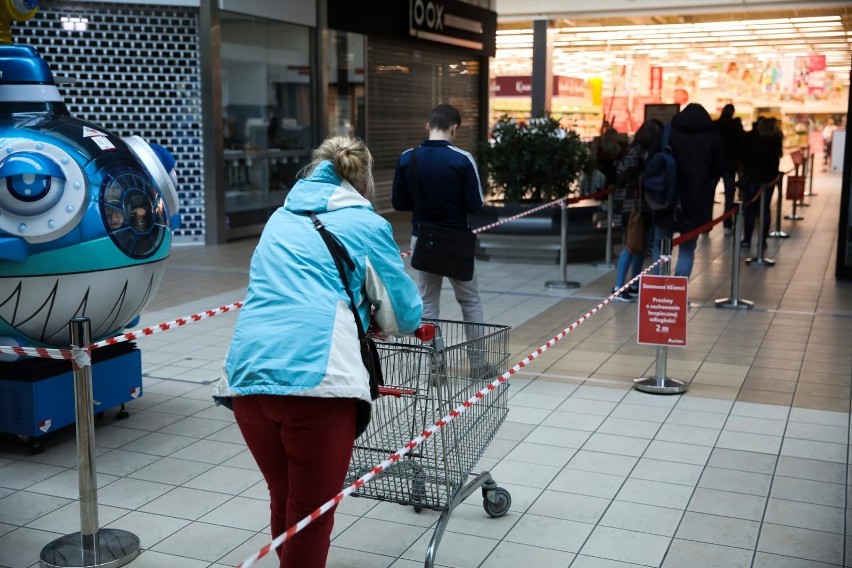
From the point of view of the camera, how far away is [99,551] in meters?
3.85

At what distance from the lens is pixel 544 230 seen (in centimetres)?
1205

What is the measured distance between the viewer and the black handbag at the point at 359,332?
9.89 ft

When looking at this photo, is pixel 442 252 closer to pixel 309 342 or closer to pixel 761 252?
pixel 309 342

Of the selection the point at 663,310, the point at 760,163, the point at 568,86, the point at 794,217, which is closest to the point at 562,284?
the point at 663,310

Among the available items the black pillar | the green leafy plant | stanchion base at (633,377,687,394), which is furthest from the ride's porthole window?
the black pillar

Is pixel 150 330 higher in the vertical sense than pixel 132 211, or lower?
lower

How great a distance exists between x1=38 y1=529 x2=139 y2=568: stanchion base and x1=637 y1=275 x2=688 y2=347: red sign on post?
3495 mm

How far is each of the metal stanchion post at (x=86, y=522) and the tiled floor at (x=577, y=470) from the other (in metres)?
0.11

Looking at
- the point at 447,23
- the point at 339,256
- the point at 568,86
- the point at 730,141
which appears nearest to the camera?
the point at 339,256

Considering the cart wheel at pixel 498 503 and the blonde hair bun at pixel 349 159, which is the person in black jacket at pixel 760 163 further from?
the blonde hair bun at pixel 349 159

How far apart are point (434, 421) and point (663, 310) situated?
2.74 metres

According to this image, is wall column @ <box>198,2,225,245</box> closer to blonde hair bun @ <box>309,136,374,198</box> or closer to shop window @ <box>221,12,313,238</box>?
shop window @ <box>221,12,313,238</box>

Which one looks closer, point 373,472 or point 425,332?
point 373,472

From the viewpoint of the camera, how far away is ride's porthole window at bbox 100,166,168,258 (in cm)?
504
